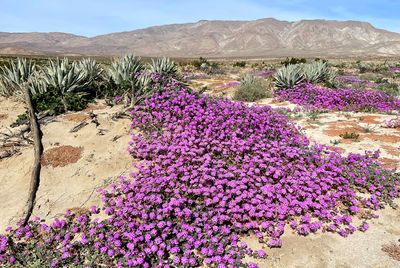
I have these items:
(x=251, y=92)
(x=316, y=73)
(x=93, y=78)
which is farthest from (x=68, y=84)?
(x=316, y=73)

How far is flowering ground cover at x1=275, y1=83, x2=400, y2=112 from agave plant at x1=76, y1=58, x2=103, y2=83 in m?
8.13

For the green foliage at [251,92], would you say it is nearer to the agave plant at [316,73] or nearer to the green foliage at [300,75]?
the green foliage at [300,75]

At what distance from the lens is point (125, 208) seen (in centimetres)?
630

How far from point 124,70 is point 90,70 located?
1.26 m

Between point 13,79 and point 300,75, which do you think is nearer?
point 13,79

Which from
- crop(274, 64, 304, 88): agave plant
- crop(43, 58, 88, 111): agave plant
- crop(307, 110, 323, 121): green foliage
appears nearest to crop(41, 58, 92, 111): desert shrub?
crop(43, 58, 88, 111): agave plant

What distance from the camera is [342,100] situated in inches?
608

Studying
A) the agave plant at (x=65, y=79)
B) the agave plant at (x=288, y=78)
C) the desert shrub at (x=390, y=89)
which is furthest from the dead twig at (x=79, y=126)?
the desert shrub at (x=390, y=89)

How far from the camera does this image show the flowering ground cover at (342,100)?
588 inches

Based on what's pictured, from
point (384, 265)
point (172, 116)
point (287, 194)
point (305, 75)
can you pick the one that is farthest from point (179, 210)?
point (305, 75)

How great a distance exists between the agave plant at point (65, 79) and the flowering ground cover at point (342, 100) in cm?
888

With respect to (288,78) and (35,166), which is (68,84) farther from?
(288,78)

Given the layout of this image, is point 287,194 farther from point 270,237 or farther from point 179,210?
point 179,210

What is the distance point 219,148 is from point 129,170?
2034mm
